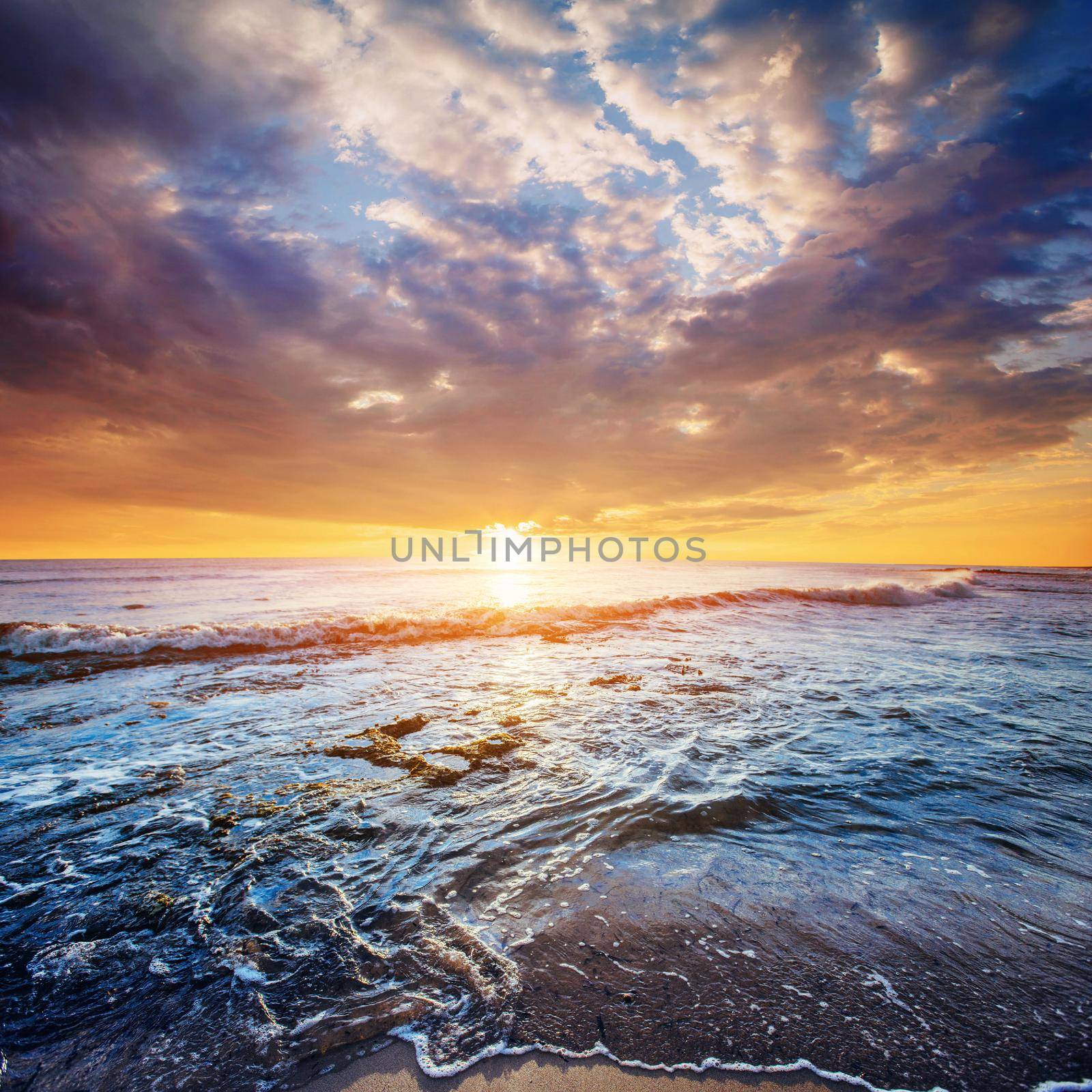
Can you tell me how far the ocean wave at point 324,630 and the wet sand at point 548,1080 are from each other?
13.0m

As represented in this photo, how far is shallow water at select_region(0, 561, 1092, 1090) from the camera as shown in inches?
103

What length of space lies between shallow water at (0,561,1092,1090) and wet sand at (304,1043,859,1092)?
0.08m

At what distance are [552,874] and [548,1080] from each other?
156 cm

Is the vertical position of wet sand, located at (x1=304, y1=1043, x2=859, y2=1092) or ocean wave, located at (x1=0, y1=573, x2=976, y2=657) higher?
ocean wave, located at (x1=0, y1=573, x2=976, y2=657)

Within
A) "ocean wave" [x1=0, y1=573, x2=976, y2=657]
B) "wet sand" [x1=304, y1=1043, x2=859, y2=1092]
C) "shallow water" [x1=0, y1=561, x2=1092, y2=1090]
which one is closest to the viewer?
"wet sand" [x1=304, y1=1043, x2=859, y2=1092]

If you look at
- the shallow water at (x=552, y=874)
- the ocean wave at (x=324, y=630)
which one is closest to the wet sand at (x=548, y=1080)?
the shallow water at (x=552, y=874)

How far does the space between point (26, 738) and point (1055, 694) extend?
635 inches

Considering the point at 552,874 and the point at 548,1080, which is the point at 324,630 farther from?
the point at 548,1080

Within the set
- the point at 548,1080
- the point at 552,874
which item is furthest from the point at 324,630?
the point at 548,1080

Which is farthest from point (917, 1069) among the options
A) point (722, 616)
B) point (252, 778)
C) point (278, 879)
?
point (722, 616)

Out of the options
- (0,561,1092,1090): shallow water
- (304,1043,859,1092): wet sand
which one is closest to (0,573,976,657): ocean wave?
(0,561,1092,1090): shallow water

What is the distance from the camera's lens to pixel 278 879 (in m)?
3.92

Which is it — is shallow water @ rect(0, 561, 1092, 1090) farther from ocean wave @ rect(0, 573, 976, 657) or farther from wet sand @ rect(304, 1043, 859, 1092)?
ocean wave @ rect(0, 573, 976, 657)

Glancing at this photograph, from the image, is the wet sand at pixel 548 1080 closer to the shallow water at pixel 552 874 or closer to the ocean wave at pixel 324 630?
the shallow water at pixel 552 874
